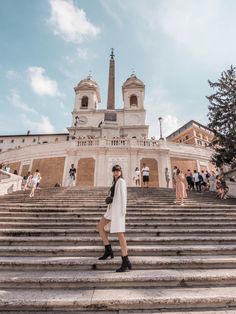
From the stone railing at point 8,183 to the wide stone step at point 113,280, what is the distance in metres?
9.17

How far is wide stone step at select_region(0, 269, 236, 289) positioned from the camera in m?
3.32

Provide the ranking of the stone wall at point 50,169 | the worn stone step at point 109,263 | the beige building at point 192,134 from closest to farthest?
1. the worn stone step at point 109,263
2. the stone wall at point 50,169
3. the beige building at point 192,134

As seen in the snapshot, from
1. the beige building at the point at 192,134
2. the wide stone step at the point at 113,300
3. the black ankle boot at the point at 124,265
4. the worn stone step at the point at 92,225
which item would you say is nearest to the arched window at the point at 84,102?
the beige building at the point at 192,134

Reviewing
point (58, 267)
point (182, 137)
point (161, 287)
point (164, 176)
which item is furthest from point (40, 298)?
point (182, 137)

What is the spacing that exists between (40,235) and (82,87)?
45.4 meters

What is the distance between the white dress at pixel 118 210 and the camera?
3.62 meters

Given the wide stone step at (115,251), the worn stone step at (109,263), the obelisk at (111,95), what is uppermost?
the obelisk at (111,95)

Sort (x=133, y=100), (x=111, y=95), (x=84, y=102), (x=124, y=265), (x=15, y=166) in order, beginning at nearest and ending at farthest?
(x=124, y=265)
(x=15, y=166)
(x=111, y=95)
(x=133, y=100)
(x=84, y=102)

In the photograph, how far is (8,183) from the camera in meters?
12.3

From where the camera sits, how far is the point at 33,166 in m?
23.5

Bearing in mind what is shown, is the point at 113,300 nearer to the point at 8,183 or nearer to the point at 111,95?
the point at 8,183

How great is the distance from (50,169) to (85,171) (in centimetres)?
398

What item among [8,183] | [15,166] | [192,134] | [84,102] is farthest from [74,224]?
[192,134]

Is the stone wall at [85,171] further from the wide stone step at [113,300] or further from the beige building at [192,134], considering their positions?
the beige building at [192,134]
